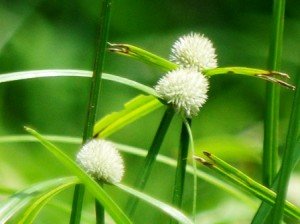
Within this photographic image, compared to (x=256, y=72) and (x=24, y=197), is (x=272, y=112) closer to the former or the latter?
(x=256, y=72)

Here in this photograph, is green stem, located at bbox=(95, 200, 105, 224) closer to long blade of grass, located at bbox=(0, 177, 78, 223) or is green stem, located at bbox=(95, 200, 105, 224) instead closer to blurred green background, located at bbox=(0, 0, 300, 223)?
long blade of grass, located at bbox=(0, 177, 78, 223)

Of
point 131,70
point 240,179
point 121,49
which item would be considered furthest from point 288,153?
point 131,70

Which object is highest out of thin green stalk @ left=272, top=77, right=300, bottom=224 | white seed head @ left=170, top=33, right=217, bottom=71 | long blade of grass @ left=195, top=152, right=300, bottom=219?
white seed head @ left=170, top=33, right=217, bottom=71

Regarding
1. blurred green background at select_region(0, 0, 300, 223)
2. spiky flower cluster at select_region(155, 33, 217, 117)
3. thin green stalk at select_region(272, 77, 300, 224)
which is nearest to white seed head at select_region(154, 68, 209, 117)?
spiky flower cluster at select_region(155, 33, 217, 117)

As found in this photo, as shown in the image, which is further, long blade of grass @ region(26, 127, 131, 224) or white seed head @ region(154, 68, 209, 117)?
white seed head @ region(154, 68, 209, 117)

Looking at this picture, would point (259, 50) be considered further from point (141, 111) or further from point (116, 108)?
point (141, 111)

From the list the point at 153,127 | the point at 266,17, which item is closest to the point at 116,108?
the point at 153,127

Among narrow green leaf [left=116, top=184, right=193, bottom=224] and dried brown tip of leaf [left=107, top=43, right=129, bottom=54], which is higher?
dried brown tip of leaf [left=107, top=43, right=129, bottom=54]
